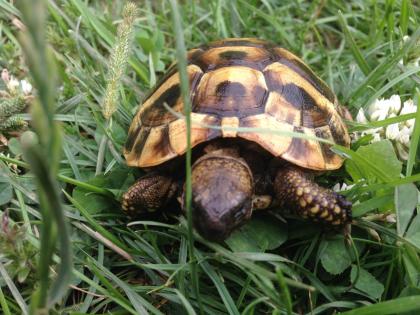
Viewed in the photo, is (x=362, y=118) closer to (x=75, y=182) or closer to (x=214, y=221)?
(x=214, y=221)

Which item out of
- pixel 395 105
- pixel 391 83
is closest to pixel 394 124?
pixel 395 105

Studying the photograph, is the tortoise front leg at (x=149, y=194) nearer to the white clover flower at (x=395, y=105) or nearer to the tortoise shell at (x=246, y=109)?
the tortoise shell at (x=246, y=109)

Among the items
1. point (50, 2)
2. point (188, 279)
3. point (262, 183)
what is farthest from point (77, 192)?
point (50, 2)

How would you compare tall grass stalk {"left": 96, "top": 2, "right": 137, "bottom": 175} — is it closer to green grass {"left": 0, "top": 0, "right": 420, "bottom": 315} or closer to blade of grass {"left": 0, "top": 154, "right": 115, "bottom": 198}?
green grass {"left": 0, "top": 0, "right": 420, "bottom": 315}

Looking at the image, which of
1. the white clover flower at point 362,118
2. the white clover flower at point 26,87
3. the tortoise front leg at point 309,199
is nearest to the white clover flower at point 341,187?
the tortoise front leg at point 309,199

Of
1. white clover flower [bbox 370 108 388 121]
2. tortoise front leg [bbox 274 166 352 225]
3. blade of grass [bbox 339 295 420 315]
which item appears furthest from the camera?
white clover flower [bbox 370 108 388 121]

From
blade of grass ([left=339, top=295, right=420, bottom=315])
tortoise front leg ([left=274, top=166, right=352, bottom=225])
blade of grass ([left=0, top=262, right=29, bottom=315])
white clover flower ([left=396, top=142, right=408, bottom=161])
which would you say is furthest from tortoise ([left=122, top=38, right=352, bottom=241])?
blade of grass ([left=0, top=262, right=29, bottom=315])
